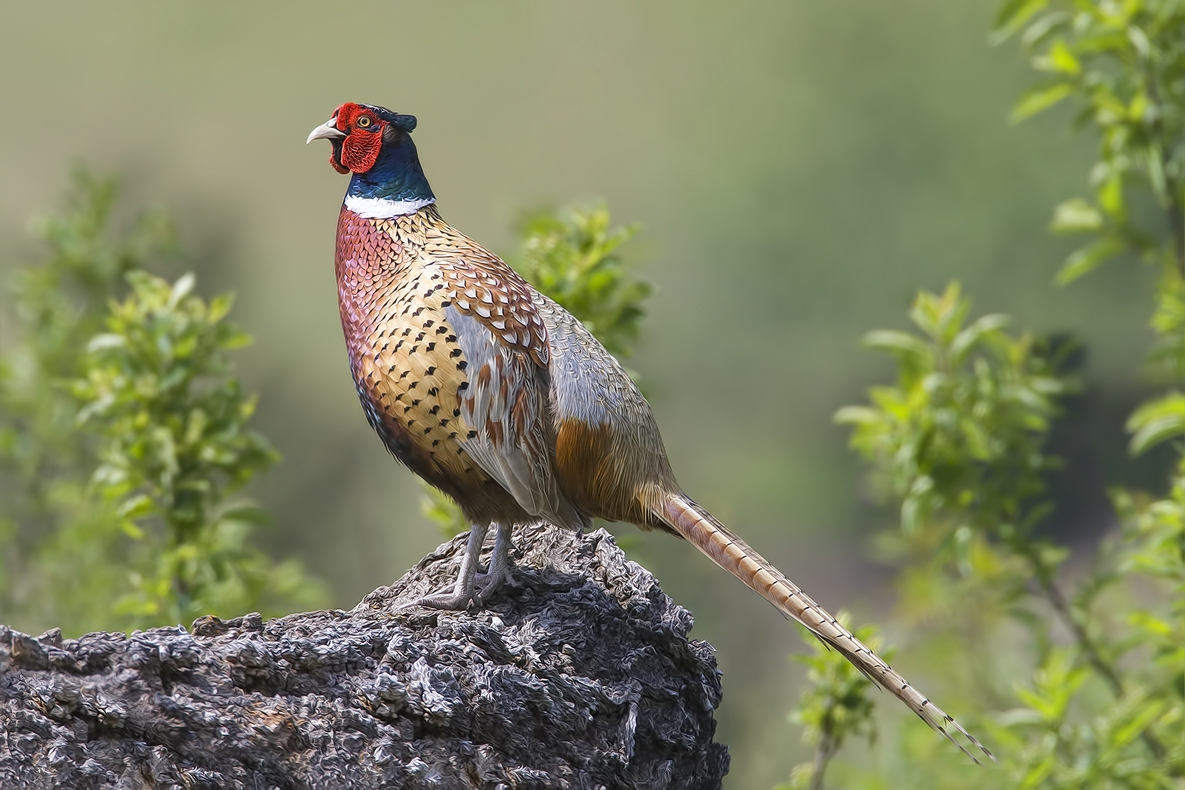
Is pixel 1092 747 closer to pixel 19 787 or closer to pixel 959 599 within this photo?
pixel 959 599

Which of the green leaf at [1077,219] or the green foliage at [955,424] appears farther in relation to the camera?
the green leaf at [1077,219]

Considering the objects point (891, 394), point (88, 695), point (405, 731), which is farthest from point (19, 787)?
point (891, 394)

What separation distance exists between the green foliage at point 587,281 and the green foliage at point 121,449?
2.56 feet

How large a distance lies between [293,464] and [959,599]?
3.38 m

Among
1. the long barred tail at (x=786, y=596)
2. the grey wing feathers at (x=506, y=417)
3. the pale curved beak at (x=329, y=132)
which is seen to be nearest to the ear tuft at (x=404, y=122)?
the pale curved beak at (x=329, y=132)

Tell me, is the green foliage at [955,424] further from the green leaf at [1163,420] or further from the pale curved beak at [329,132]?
the pale curved beak at [329,132]

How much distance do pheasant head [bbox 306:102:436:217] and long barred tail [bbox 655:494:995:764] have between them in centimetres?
101

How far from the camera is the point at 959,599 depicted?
180 inches

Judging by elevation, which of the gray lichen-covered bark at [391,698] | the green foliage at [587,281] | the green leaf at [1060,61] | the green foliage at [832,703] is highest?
the green leaf at [1060,61]

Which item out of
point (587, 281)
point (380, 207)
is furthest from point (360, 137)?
point (587, 281)

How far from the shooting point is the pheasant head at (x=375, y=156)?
2668 millimetres

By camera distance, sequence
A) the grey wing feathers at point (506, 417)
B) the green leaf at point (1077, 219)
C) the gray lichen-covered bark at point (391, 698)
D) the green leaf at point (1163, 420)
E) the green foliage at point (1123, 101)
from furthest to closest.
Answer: the green leaf at point (1077, 219)
the green foliage at point (1123, 101)
the green leaf at point (1163, 420)
the grey wing feathers at point (506, 417)
the gray lichen-covered bark at point (391, 698)

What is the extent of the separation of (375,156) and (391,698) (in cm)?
131

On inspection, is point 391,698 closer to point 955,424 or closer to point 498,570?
point 498,570
